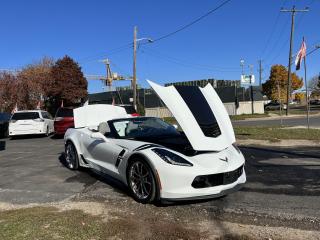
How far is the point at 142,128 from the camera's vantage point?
7.70 m

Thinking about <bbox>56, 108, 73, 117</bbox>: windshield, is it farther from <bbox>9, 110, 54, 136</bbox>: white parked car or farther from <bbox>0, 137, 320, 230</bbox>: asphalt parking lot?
<bbox>0, 137, 320, 230</bbox>: asphalt parking lot

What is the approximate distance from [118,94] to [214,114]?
1785 inches

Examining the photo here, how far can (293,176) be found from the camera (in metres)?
7.83

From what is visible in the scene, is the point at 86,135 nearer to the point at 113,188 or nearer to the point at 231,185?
the point at 113,188

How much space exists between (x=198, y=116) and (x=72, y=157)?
3735 millimetres

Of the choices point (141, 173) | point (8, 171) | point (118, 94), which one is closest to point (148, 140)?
point (141, 173)

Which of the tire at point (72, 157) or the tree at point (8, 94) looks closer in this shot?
the tire at point (72, 157)

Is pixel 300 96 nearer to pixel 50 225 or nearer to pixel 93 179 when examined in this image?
pixel 93 179

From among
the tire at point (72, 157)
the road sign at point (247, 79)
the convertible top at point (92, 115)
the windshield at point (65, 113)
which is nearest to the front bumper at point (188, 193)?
the tire at point (72, 157)

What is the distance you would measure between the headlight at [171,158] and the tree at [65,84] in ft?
114

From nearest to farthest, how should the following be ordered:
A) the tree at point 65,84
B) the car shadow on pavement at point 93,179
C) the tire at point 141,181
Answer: the tire at point 141,181
the car shadow on pavement at point 93,179
the tree at point 65,84

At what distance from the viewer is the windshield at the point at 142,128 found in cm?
739

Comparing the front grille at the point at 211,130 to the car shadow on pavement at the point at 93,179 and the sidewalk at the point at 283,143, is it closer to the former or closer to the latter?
the car shadow on pavement at the point at 93,179

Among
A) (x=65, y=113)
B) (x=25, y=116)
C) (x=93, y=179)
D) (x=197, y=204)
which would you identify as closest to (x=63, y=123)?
(x=65, y=113)
